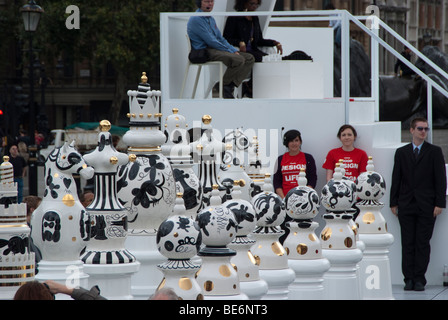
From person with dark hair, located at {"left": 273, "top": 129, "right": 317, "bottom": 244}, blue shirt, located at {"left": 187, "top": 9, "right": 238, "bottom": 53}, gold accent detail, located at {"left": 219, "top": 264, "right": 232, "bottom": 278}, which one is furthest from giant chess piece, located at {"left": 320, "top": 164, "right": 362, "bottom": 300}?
blue shirt, located at {"left": 187, "top": 9, "right": 238, "bottom": 53}

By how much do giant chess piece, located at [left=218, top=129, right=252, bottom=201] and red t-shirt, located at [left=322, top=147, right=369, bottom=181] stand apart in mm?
3535

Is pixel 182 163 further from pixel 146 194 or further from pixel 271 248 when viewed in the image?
pixel 271 248

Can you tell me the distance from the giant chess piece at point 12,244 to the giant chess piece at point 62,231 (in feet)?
0.63

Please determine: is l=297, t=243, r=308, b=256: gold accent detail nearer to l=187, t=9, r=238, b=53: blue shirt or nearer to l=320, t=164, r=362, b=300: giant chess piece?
l=320, t=164, r=362, b=300: giant chess piece

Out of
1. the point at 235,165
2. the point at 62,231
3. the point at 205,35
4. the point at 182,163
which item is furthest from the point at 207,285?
the point at 205,35

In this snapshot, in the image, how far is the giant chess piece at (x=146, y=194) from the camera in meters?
5.21

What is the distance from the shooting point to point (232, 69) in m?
11.2

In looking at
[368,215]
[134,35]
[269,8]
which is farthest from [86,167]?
[134,35]

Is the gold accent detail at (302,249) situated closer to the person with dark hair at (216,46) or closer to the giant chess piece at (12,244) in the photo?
the giant chess piece at (12,244)

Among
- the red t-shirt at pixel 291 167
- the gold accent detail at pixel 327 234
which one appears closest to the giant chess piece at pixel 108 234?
the gold accent detail at pixel 327 234

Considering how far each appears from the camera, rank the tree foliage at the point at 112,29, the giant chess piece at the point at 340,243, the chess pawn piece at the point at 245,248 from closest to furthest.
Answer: the chess pawn piece at the point at 245,248 < the giant chess piece at the point at 340,243 < the tree foliage at the point at 112,29

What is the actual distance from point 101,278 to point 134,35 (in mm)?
42848

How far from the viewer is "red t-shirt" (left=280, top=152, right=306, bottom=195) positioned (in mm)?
10172

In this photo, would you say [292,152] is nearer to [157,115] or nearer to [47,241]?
[157,115]
